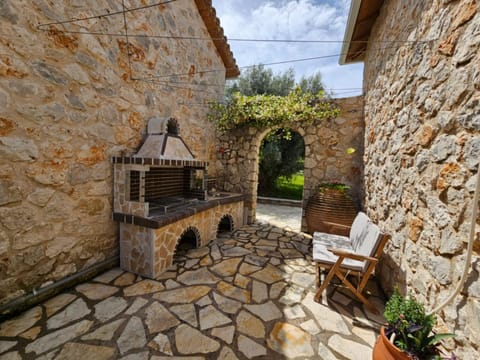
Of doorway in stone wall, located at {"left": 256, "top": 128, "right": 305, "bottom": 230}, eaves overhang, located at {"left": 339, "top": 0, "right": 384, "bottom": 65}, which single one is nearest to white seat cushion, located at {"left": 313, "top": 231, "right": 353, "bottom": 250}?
eaves overhang, located at {"left": 339, "top": 0, "right": 384, "bottom": 65}

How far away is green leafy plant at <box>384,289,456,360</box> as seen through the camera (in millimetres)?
1201

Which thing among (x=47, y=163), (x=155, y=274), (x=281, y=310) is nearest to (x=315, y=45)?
(x=281, y=310)

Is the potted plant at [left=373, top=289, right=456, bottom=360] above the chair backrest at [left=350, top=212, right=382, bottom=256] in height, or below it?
below

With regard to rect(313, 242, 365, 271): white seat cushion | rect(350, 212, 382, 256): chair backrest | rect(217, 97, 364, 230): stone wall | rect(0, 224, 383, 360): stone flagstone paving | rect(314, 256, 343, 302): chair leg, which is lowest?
rect(0, 224, 383, 360): stone flagstone paving

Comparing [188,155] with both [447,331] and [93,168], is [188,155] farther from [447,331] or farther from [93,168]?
[447,331]

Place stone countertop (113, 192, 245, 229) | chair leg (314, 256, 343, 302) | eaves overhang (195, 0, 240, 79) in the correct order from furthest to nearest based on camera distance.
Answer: eaves overhang (195, 0, 240, 79) → stone countertop (113, 192, 245, 229) → chair leg (314, 256, 343, 302)

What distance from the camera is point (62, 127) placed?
206cm

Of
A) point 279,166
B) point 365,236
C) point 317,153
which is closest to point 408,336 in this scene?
point 365,236

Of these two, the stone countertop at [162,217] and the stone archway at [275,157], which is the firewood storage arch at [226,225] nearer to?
the stone countertop at [162,217]

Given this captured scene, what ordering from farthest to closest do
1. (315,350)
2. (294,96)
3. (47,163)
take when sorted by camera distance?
(294,96), (47,163), (315,350)

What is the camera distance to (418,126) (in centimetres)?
180

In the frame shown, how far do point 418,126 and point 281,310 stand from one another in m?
2.23

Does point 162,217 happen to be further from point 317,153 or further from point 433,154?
point 317,153

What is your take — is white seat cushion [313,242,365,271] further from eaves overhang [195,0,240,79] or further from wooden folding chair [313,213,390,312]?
eaves overhang [195,0,240,79]
